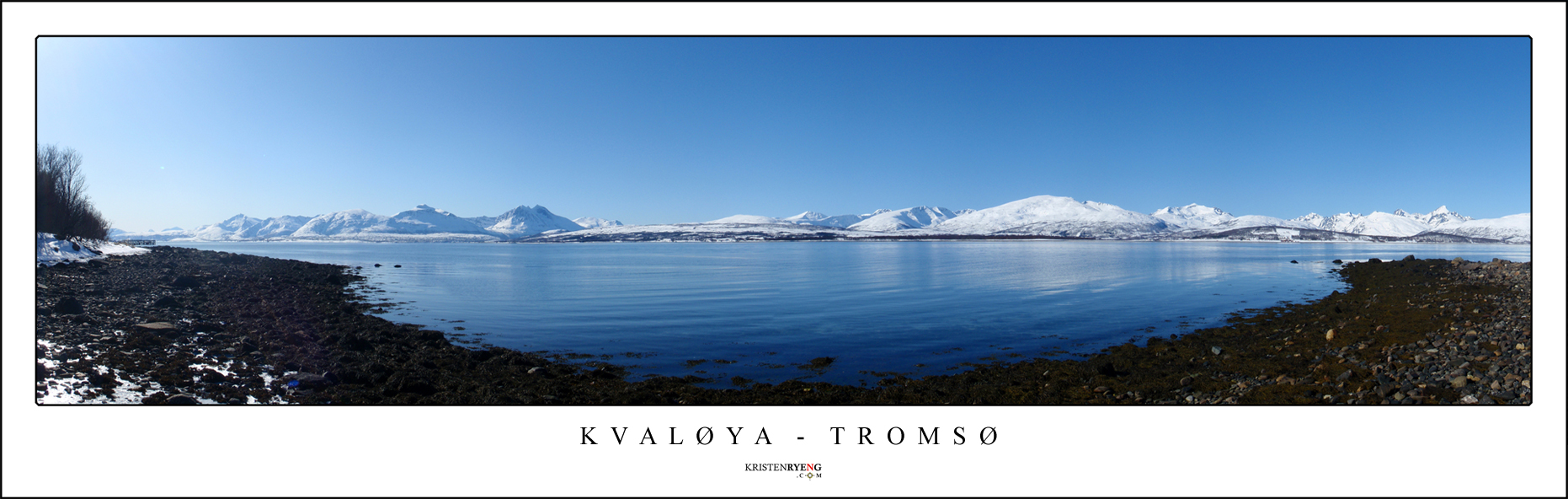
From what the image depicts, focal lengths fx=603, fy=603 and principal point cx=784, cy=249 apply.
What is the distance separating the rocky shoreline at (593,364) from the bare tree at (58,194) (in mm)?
502

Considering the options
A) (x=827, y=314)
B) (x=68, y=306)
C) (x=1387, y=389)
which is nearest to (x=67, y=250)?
(x=68, y=306)

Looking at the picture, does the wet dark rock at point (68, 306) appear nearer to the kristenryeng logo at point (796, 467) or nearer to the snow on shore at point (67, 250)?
the snow on shore at point (67, 250)

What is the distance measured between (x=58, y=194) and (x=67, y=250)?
1.41 m

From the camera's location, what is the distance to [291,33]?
5.30 metres

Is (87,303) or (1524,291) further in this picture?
(87,303)

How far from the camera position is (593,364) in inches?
373

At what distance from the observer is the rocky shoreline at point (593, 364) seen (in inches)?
221

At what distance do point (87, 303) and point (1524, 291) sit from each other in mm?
16650

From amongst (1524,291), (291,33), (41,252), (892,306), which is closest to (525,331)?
(41,252)

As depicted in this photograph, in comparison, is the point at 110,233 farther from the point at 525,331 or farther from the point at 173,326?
the point at 525,331

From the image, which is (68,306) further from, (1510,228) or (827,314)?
(1510,228)

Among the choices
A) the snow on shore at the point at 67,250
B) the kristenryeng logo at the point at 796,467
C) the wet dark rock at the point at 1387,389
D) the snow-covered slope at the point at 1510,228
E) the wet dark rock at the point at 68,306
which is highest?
the snow-covered slope at the point at 1510,228

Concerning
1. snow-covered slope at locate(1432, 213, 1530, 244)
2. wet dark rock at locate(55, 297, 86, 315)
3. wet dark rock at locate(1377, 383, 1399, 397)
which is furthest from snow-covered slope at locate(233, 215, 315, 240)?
snow-covered slope at locate(1432, 213, 1530, 244)

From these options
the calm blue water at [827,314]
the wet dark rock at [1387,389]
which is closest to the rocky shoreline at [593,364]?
the wet dark rock at [1387,389]
